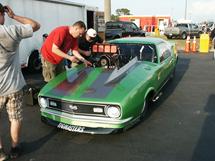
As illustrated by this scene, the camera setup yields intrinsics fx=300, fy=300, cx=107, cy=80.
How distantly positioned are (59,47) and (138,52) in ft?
5.51

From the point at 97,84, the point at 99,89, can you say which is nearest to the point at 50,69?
the point at 97,84

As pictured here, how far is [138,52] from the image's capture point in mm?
6004

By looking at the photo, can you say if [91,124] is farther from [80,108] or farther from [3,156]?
[3,156]

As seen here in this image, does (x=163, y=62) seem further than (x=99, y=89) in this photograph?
Yes

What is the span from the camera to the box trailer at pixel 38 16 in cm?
Result: 906

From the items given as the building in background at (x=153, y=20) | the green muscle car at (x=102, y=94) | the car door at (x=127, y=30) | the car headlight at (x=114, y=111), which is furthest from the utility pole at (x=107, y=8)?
the car headlight at (x=114, y=111)

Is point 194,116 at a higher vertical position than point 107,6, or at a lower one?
lower

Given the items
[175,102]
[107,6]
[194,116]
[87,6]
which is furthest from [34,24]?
[107,6]

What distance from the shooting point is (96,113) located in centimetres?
429

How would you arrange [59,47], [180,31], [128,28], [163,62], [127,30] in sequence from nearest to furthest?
[59,47], [163,62], [127,30], [128,28], [180,31]

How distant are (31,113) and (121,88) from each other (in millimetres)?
2124

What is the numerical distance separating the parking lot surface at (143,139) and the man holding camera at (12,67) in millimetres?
544

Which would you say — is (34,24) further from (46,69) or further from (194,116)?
(194,116)

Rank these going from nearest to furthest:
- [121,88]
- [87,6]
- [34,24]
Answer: [34,24]
[121,88]
[87,6]
